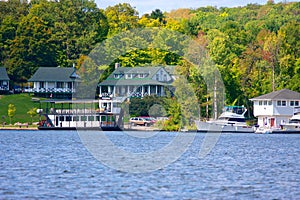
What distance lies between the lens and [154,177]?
34.3 m

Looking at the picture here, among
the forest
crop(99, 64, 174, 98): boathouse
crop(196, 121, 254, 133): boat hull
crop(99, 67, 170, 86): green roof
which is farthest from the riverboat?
crop(99, 67, 170, 86): green roof

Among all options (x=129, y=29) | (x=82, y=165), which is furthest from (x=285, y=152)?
A: (x=129, y=29)

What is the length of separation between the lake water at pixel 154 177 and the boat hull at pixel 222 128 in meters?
31.2

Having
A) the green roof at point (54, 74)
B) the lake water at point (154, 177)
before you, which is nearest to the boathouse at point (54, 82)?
the green roof at point (54, 74)

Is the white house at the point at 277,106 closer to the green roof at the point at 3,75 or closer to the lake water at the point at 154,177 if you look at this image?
the green roof at the point at 3,75

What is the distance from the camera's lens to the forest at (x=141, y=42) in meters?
96.2

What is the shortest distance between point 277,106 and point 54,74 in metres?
33.3

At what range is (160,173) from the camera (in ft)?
118

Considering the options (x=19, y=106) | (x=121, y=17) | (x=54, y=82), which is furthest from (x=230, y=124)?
(x=121, y=17)

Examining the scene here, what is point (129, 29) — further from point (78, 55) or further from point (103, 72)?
point (103, 72)

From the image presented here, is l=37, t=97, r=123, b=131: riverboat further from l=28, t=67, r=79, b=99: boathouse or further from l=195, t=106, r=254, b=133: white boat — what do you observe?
l=28, t=67, r=79, b=99: boathouse

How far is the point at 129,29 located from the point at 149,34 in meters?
5.44

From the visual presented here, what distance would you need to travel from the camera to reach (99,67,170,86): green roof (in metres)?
105

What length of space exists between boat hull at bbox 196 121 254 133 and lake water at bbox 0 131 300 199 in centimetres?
3116
